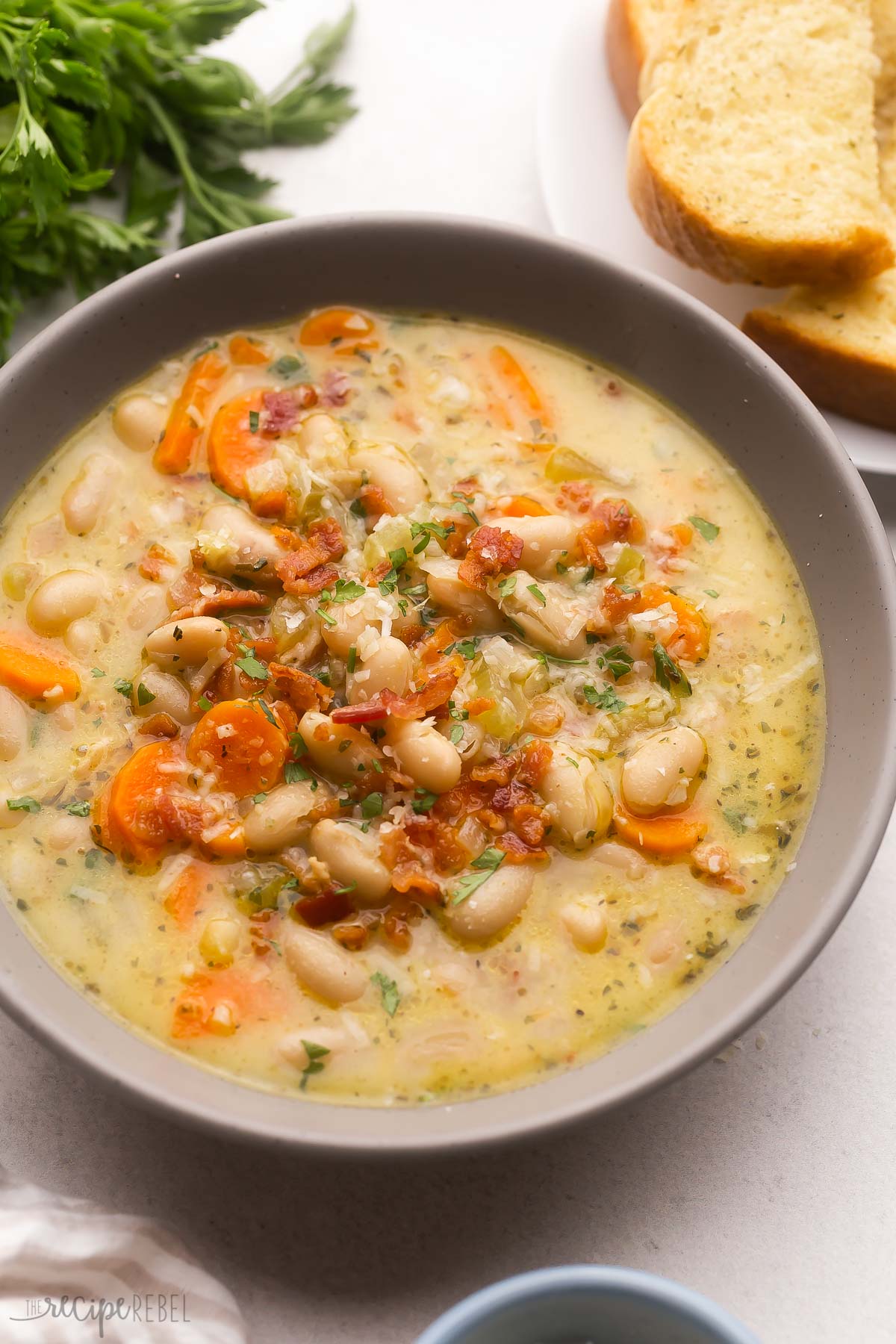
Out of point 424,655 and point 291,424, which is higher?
point 291,424

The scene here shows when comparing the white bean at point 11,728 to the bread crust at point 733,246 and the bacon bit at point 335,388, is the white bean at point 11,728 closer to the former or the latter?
the bacon bit at point 335,388

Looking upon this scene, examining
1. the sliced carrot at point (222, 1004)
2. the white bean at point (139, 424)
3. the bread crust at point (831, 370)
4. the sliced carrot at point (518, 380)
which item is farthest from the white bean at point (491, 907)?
the bread crust at point (831, 370)

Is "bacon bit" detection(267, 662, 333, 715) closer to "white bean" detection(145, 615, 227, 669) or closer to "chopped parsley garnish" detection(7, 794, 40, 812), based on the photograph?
"white bean" detection(145, 615, 227, 669)

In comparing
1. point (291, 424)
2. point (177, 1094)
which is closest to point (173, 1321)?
point (177, 1094)

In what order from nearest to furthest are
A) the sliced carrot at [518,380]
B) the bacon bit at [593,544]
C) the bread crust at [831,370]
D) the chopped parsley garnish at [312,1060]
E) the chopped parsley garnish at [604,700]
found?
the chopped parsley garnish at [312,1060], the chopped parsley garnish at [604,700], the bacon bit at [593,544], the sliced carrot at [518,380], the bread crust at [831,370]

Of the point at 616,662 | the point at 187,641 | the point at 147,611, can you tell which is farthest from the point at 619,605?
the point at 147,611

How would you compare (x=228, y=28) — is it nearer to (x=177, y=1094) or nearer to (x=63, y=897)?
(x=63, y=897)
